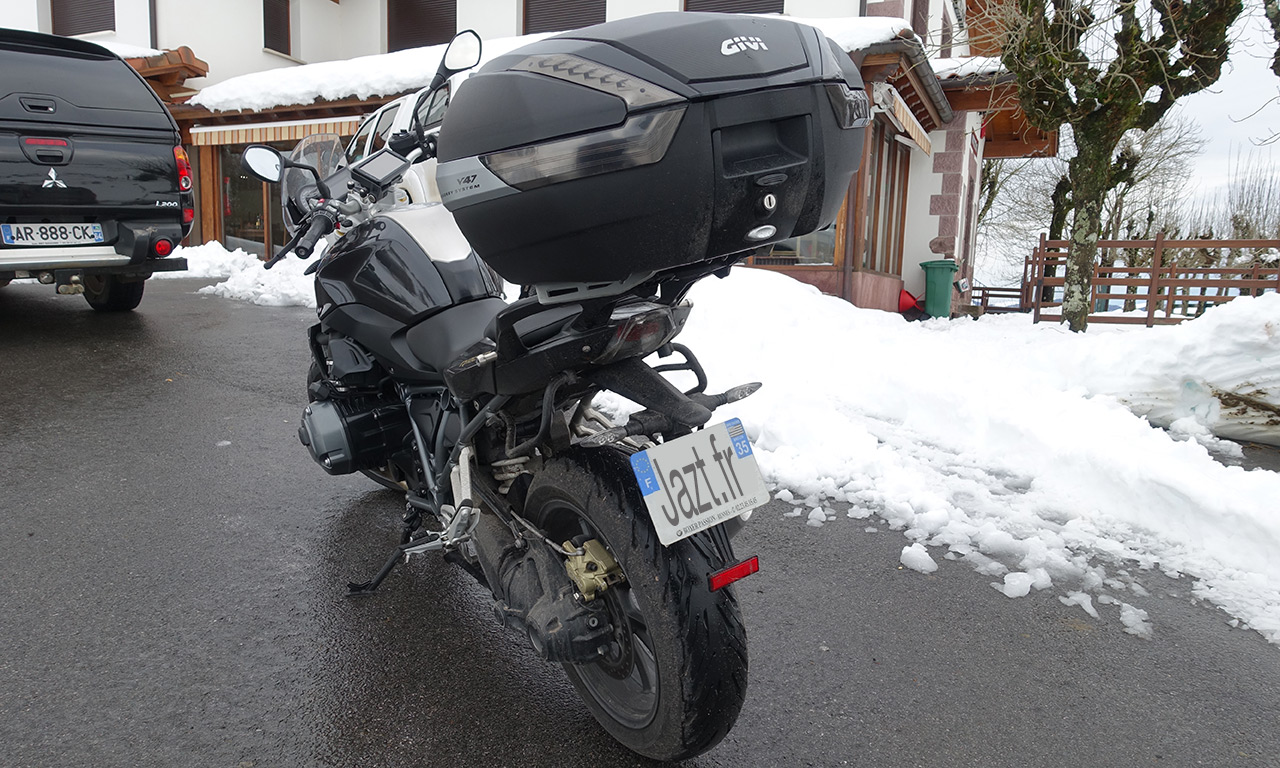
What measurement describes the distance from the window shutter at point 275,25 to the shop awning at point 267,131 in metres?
2.84

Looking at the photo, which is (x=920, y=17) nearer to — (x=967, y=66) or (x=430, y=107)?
(x=967, y=66)

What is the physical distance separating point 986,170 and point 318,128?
1001 inches

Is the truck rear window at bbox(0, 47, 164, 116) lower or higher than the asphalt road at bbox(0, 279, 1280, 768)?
higher

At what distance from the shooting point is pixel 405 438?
289cm

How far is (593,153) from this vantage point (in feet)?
4.80

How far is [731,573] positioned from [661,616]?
0.18 metres

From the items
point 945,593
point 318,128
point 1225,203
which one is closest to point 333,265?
point 945,593

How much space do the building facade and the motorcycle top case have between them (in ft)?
27.9

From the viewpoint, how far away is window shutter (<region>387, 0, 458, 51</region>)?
16.1m

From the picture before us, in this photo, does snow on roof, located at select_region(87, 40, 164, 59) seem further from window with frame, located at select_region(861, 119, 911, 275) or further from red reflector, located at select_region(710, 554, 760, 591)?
red reflector, located at select_region(710, 554, 760, 591)

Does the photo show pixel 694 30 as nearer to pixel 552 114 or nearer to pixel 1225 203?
pixel 552 114

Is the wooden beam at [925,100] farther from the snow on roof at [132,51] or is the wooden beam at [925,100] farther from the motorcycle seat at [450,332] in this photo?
the snow on roof at [132,51]

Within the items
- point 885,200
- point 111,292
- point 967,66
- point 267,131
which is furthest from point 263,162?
point 267,131

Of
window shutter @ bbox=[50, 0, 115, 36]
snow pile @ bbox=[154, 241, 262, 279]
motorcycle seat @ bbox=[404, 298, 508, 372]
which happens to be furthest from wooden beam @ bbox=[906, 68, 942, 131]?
window shutter @ bbox=[50, 0, 115, 36]
